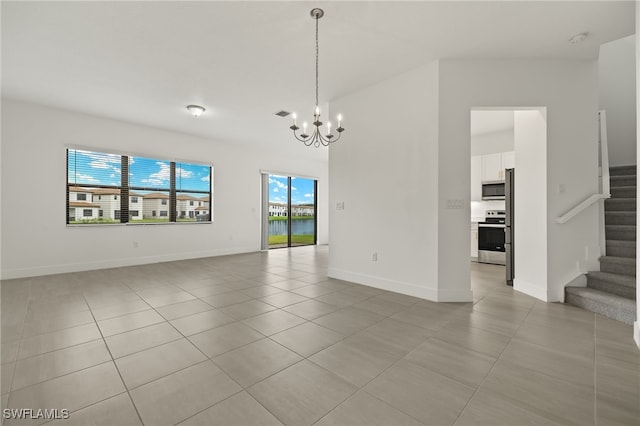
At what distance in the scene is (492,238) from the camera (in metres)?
5.69

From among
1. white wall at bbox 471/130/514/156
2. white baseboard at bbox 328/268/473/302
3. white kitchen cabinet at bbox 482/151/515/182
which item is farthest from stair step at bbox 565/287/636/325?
white wall at bbox 471/130/514/156

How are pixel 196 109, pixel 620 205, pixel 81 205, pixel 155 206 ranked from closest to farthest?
pixel 620 205
pixel 196 109
pixel 81 205
pixel 155 206

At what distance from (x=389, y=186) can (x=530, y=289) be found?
7.67ft

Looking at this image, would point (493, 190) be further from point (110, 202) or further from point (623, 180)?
point (110, 202)

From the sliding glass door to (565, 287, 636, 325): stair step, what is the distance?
6741mm

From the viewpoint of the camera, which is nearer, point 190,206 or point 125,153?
point 125,153

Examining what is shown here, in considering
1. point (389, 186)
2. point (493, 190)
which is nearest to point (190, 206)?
point (389, 186)

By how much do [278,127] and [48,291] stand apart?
477 cm

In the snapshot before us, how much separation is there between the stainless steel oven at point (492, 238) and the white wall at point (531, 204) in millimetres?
1814

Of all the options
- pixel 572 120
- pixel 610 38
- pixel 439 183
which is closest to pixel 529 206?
pixel 572 120

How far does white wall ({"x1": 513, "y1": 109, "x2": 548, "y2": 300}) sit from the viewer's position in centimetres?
342

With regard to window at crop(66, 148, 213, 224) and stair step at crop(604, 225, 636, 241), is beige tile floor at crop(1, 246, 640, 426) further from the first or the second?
window at crop(66, 148, 213, 224)

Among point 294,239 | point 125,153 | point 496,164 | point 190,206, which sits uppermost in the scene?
point 125,153

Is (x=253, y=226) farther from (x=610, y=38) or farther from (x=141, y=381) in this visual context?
(x=610, y=38)
